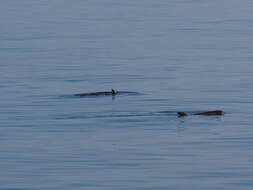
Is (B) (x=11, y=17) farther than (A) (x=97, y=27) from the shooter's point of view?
Yes

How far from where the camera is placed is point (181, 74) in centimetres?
4456

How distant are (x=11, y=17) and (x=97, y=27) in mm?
11128

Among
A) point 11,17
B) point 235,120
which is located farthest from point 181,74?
point 11,17

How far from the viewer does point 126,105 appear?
116 feet

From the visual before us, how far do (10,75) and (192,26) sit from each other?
26989 mm

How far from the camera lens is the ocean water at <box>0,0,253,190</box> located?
938 inches

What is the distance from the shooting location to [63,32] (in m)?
67.4

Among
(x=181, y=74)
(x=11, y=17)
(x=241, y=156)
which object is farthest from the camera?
(x=11, y=17)

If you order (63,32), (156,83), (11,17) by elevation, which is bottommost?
(156,83)

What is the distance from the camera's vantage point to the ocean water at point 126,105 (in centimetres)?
2381

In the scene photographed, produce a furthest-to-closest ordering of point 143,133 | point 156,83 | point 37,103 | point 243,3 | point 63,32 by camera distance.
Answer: point 243,3 → point 63,32 → point 156,83 → point 37,103 → point 143,133

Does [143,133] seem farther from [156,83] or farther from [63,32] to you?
[63,32]

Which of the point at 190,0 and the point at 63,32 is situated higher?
the point at 190,0

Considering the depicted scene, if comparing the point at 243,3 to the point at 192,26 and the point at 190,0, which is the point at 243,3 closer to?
the point at 190,0
